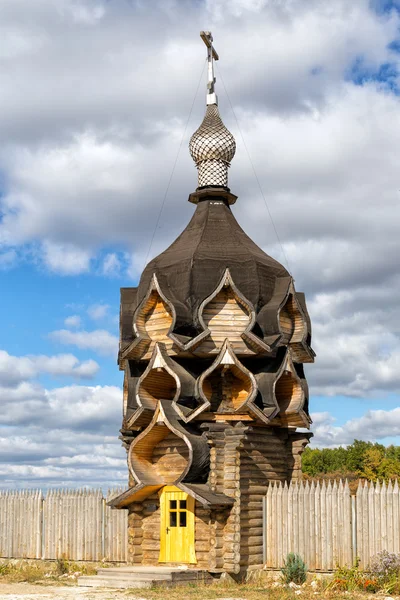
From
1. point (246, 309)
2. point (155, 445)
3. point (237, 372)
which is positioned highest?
point (246, 309)

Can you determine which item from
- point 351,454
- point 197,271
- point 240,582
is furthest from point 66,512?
point 351,454

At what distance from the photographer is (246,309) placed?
2477 cm

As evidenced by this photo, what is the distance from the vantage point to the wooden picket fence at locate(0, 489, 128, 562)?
26984 mm

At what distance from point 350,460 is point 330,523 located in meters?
31.9

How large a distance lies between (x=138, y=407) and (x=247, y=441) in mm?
3198

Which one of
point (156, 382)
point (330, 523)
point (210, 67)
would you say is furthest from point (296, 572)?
point (210, 67)

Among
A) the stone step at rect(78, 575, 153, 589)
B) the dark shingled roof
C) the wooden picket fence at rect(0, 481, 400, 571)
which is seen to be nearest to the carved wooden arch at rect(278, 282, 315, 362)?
the dark shingled roof

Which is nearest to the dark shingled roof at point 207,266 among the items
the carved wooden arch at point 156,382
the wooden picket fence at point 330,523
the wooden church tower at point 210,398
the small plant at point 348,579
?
the wooden church tower at point 210,398

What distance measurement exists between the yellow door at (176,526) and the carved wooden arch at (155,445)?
453 millimetres

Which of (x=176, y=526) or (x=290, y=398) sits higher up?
(x=290, y=398)

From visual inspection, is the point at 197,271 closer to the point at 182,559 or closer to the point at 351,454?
the point at 182,559

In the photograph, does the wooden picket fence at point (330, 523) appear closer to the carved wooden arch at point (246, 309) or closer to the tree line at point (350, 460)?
the carved wooden arch at point (246, 309)

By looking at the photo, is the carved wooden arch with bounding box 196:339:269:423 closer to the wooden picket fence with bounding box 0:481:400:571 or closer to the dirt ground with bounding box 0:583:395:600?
the wooden picket fence with bounding box 0:481:400:571

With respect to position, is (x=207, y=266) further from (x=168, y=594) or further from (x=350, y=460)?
(x=350, y=460)
